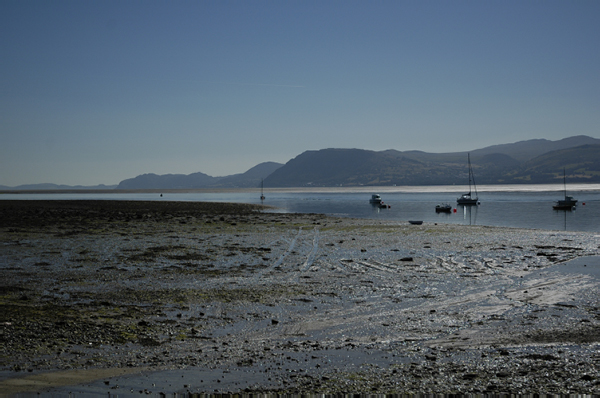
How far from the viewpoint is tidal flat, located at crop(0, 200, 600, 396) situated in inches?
295

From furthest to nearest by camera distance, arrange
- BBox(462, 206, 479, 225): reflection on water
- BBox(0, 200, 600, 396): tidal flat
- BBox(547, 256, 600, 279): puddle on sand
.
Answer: BBox(462, 206, 479, 225): reflection on water, BBox(547, 256, 600, 279): puddle on sand, BBox(0, 200, 600, 396): tidal flat

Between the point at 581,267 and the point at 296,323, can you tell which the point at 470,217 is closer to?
the point at 581,267

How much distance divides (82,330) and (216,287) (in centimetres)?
587

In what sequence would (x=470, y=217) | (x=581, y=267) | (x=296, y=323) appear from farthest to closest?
(x=470, y=217) → (x=581, y=267) → (x=296, y=323)

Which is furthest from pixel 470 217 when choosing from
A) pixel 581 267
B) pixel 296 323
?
pixel 296 323

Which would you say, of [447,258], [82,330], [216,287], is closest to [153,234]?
[216,287]

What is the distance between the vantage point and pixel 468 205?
310 ft

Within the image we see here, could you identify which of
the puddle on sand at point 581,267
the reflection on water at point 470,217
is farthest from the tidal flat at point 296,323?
the reflection on water at point 470,217

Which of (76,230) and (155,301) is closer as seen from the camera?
(155,301)

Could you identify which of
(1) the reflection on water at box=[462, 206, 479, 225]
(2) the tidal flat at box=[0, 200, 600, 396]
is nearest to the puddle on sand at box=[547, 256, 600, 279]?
(2) the tidal flat at box=[0, 200, 600, 396]

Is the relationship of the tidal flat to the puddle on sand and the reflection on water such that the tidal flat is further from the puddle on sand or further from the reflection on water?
the reflection on water

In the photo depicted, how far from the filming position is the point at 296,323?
436 inches

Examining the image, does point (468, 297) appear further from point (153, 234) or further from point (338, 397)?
point (153, 234)

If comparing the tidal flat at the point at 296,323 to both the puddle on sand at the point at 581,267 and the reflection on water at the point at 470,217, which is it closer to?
the puddle on sand at the point at 581,267
